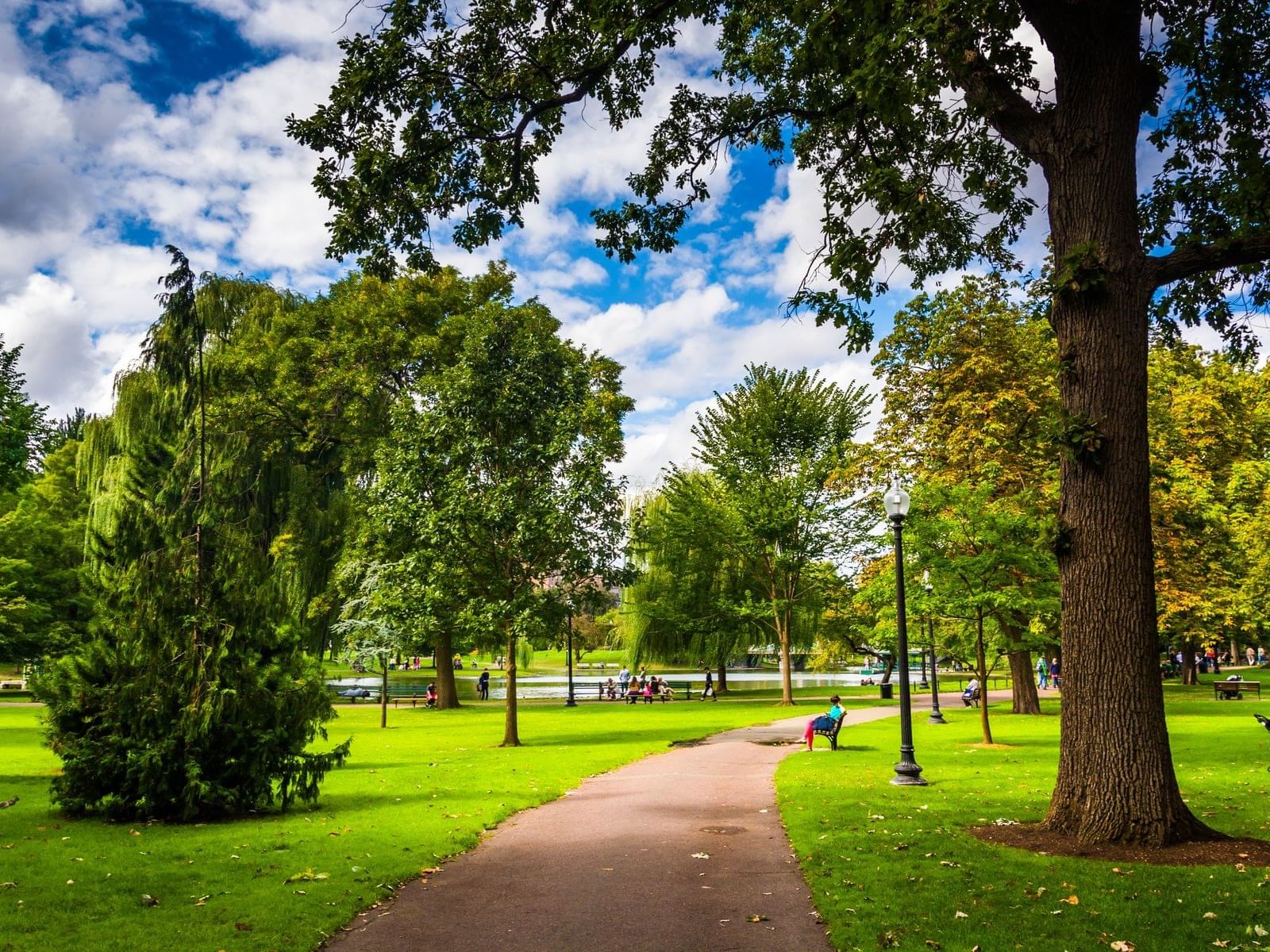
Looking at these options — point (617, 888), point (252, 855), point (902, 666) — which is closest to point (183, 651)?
point (252, 855)

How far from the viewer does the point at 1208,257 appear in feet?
26.8

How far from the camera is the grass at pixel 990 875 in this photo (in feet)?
18.6

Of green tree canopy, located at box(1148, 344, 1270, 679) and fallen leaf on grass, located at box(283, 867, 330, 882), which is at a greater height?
green tree canopy, located at box(1148, 344, 1270, 679)

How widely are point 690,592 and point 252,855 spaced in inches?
1315

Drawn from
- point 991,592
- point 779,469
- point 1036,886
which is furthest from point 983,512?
point 779,469

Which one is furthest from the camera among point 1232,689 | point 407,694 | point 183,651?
point 407,694

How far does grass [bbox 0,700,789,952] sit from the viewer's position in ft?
19.7

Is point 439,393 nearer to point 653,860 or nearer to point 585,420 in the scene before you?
point 585,420

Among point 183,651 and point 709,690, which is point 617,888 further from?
point 709,690

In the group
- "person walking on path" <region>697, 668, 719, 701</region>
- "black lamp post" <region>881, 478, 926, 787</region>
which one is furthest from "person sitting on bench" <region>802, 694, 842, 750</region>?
"person walking on path" <region>697, 668, 719, 701</region>

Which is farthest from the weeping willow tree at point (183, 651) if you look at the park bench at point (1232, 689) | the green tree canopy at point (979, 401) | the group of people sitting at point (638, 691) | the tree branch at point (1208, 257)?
the park bench at point (1232, 689)

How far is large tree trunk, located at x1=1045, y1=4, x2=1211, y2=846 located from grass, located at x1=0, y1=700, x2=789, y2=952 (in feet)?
20.1

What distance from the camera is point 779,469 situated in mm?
39562

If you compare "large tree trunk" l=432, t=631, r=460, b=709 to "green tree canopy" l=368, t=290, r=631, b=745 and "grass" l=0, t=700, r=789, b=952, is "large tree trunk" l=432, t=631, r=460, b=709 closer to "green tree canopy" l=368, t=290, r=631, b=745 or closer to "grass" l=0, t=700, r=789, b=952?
"green tree canopy" l=368, t=290, r=631, b=745
